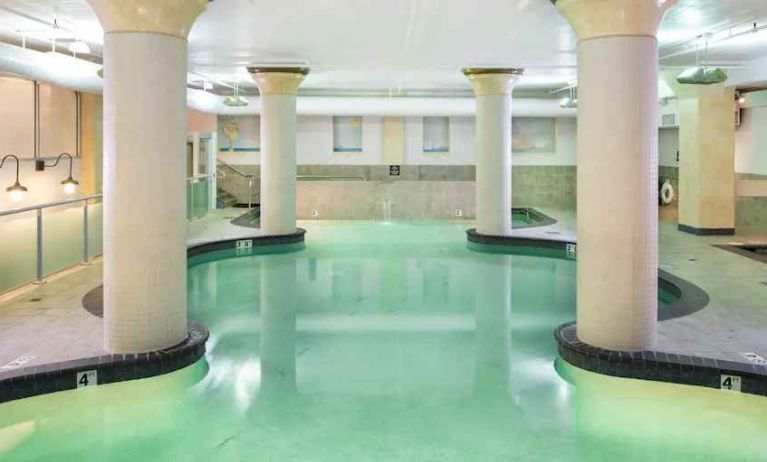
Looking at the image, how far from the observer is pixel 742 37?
32.7 ft

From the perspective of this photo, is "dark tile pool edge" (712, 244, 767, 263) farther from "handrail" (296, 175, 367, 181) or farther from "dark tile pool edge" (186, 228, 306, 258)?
"handrail" (296, 175, 367, 181)

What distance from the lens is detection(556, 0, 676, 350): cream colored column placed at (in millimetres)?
6039

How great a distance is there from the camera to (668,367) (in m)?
5.88

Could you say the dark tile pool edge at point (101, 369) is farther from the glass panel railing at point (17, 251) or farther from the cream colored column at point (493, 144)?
the cream colored column at point (493, 144)

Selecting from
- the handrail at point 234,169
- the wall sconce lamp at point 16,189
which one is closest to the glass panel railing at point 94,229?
the wall sconce lamp at point 16,189

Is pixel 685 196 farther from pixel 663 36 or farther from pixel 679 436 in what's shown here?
pixel 679 436

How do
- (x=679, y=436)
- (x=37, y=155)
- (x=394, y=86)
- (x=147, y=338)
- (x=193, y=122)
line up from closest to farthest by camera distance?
1. (x=679, y=436)
2. (x=147, y=338)
3. (x=37, y=155)
4. (x=394, y=86)
5. (x=193, y=122)

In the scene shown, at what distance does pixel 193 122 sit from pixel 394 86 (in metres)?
6.99

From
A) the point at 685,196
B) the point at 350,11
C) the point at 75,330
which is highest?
the point at 350,11

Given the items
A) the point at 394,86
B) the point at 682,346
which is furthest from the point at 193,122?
the point at 682,346

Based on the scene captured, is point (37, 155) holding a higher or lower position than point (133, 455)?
higher

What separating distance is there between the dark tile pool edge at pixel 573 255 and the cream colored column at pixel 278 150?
3.77m

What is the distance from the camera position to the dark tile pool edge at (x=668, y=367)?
18.5ft

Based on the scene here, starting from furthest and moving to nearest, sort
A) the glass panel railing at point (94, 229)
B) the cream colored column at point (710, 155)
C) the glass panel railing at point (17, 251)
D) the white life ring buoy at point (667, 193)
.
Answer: the white life ring buoy at point (667, 193) < the cream colored column at point (710, 155) < the glass panel railing at point (94, 229) < the glass panel railing at point (17, 251)
